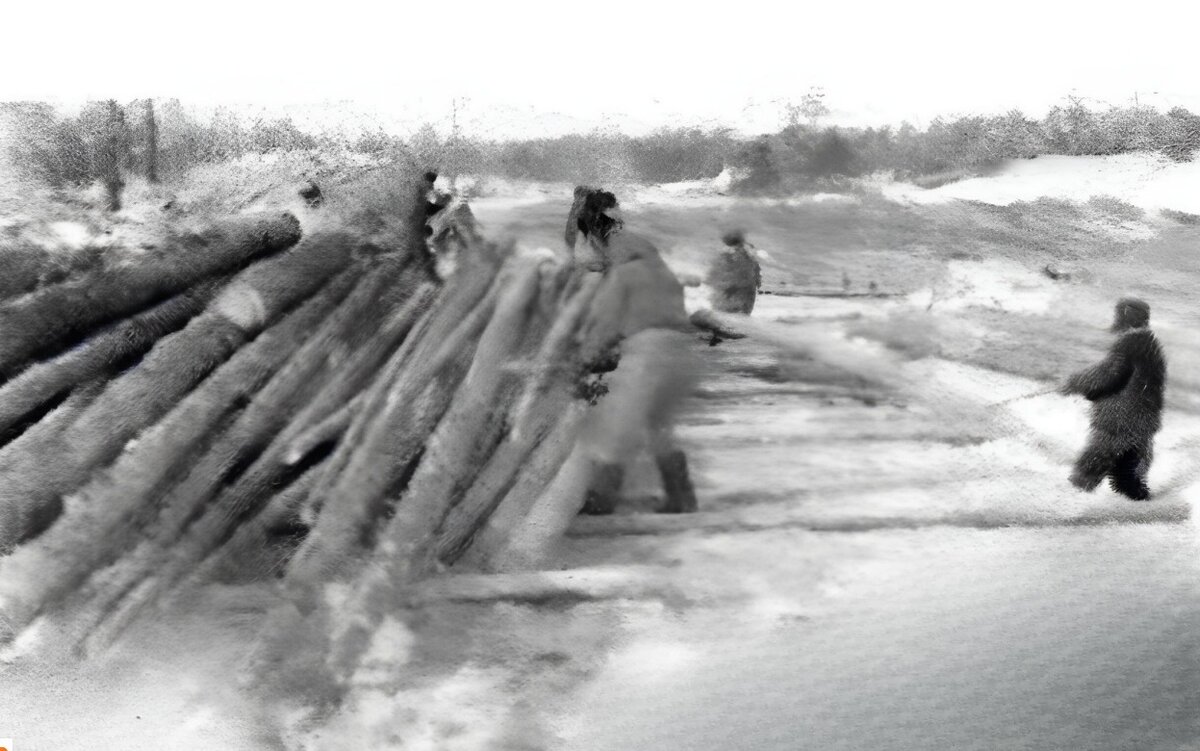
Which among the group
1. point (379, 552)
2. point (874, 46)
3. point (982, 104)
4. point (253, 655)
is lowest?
point (253, 655)

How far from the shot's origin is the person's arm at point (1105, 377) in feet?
4.84

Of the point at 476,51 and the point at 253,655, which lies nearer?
the point at 253,655

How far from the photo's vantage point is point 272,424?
1430 millimetres

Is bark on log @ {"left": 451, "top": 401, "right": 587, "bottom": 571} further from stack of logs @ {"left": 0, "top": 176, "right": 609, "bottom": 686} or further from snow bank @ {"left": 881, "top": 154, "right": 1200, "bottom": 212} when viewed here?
snow bank @ {"left": 881, "top": 154, "right": 1200, "bottom": 212}

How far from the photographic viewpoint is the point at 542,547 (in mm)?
1444

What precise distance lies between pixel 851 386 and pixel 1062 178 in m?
0.56

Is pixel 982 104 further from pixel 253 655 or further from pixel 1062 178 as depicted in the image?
pixel 253 655

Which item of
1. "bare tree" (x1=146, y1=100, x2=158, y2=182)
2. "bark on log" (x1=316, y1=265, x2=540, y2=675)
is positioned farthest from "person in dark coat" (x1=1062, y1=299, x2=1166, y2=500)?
"bare tree" (x1=146, y1=100, x2=158, y2=182)

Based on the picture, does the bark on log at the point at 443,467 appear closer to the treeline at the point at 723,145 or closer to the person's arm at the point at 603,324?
the person's arm at the point at 603,324

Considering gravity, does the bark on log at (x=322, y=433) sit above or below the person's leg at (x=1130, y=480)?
above

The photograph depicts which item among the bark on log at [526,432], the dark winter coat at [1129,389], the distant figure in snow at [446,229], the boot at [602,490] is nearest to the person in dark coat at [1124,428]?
the dark winter coat at [1129,389]

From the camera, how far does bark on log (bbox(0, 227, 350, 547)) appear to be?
4.60 ft

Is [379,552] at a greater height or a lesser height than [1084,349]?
lesser

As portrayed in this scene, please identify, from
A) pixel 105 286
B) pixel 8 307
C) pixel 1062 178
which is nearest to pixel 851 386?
pixel 1062 178
